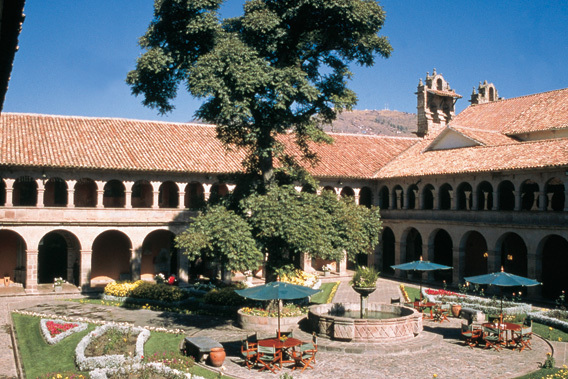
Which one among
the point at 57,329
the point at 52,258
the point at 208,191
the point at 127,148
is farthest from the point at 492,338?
the point at 52,258

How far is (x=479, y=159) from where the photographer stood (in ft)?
101

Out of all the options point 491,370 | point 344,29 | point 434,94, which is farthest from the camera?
point 434,94

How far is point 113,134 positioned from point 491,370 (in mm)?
26472

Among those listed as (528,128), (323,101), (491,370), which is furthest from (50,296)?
(528,128)

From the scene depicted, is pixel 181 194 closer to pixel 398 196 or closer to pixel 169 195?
pixel 169 195

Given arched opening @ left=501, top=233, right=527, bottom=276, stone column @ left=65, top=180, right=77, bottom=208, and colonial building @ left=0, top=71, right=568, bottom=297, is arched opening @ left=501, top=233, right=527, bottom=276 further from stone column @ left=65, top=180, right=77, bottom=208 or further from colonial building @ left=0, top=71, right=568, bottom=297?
stone column @ left=65, top=180, right=77, bottom=208

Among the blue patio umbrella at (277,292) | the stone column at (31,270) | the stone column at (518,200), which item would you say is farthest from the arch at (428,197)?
the stone column at (31,270)

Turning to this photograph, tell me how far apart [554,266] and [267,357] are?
70.6 ft

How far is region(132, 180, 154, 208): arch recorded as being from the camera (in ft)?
114

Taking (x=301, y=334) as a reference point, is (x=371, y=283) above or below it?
above

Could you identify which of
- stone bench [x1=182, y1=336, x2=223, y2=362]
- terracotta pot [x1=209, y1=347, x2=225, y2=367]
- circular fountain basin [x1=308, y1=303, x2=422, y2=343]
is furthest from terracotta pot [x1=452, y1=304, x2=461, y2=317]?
→ terracotta pot [x1=209, y1=347, x2=225, y2=367]

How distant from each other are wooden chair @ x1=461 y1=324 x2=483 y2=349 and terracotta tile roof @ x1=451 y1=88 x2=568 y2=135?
18.2 metres

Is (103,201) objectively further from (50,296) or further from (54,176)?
(50,296)

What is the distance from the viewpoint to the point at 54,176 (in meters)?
29.9
